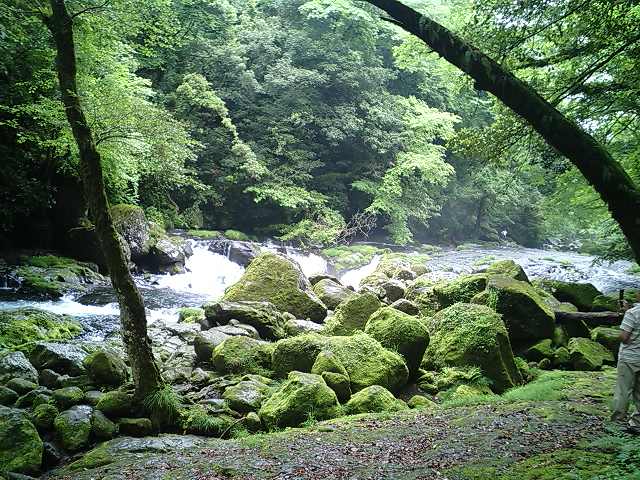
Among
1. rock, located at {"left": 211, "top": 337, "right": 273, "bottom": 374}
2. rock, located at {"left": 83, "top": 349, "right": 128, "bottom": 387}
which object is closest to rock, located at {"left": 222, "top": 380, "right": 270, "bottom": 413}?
rock, located at {"left": 211, "top": 337, "right": 273, "bottom": 374}

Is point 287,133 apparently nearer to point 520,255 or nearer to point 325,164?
point 325,164

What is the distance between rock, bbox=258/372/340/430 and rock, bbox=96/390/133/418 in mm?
2066

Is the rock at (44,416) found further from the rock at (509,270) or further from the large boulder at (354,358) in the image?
the rock at (509,270)

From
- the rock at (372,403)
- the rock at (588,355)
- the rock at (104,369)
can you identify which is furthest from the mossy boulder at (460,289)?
the rock at (104,369)

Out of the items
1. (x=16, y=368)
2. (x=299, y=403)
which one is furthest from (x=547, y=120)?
(x=16, y=368)

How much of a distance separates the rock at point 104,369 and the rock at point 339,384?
3.62m

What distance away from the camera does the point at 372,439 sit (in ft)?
21.4

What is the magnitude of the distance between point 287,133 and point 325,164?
335 centimetres

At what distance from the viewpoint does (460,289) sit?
1324cm

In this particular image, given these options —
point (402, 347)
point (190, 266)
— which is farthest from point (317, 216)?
point (402, 347)

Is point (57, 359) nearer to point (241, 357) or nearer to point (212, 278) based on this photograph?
point (241, 357)

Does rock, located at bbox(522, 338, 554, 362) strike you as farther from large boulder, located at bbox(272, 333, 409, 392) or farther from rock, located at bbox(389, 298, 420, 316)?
large boulder, located at bbox(272, 333, 409, 392)

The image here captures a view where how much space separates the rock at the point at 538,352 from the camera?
37.5ft

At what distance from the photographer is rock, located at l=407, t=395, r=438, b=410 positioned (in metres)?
8.56
